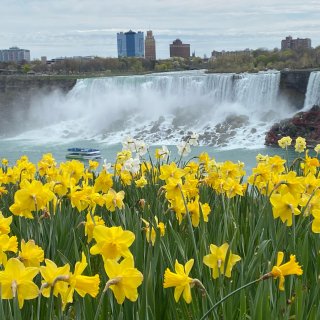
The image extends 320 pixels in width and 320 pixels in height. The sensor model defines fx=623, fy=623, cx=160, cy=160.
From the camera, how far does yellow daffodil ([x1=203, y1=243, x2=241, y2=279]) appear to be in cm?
184

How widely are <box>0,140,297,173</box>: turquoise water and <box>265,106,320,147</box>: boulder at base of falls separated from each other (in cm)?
232

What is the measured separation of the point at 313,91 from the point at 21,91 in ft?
79.1

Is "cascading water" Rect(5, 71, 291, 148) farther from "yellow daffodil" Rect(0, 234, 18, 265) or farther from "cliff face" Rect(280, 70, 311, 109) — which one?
"yellow daffodil" Rect(0, 234, 18, 265)

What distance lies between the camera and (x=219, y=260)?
1.84m

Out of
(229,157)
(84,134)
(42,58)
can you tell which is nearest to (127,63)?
(42,58)

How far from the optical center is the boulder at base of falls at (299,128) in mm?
28256

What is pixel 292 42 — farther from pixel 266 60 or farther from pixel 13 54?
pixel 13 54

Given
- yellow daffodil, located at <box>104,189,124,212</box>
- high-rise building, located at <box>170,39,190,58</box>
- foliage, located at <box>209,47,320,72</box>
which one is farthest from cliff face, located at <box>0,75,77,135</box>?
yellow daffodil, located at <box>104,189,124,212</box>

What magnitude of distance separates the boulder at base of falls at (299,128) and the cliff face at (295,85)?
229 cm

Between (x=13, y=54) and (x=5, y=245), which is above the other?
(x=5, y=245)

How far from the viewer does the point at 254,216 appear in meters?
3.09

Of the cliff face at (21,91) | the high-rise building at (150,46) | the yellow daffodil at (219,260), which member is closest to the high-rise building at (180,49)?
the high-rise building at (150,46)

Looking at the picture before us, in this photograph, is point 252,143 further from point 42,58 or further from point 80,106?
point 42,58

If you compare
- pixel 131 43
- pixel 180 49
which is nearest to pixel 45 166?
pixel 180 49
